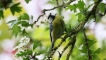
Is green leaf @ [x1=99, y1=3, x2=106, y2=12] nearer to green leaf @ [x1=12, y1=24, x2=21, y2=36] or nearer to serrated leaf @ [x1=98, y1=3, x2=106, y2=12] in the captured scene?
serrated leaf @ [x1=98, y1=3, x2=106, y2=12]

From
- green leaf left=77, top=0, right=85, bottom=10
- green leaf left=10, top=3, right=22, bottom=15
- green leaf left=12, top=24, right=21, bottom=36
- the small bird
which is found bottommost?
green leaf left=12, top=24, right=21, bottom=36

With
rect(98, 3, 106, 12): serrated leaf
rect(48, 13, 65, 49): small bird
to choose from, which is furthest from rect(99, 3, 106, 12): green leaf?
rect(48, 13, 65, 49): small bird

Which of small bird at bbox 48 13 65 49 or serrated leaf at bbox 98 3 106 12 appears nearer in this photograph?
serrated leaf at bbox 98 3 106 12

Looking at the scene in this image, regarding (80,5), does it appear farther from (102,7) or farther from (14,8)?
(14,8)

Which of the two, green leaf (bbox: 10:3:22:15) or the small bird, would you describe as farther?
the small bird

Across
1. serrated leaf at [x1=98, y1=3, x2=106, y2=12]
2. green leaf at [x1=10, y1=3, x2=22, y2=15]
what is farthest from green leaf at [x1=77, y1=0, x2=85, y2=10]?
green leaf at [x1=10, y1=3, x2=22, y2=15]

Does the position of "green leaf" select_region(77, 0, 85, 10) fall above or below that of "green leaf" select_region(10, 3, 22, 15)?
below

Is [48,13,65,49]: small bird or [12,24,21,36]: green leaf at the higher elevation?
[48,13,65,49]: small bird

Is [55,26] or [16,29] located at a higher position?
[55,26]

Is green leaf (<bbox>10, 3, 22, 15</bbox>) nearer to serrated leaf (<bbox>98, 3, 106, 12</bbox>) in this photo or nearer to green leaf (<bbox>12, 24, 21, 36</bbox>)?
green leaf (<bbox>12, 24, 21, 36</bbox>)

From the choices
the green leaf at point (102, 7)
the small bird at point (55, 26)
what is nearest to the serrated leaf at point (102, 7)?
the green leaf at point (102, 7)

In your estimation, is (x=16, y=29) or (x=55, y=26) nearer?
(x=16, y=29)

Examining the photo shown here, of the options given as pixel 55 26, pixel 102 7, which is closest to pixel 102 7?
pixel 102 7

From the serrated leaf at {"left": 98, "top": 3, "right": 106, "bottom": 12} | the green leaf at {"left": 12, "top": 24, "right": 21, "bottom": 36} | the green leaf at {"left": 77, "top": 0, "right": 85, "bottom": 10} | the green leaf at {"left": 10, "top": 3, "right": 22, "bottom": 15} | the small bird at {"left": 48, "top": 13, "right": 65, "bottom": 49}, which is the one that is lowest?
the green leaf at {"left": 12, "top": 24, "right": 21, "bottom": 36}
